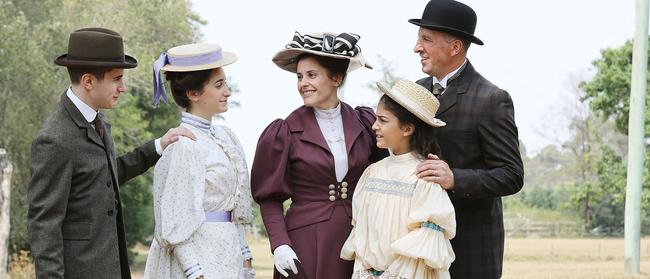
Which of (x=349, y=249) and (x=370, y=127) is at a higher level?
(x=370, y=127)

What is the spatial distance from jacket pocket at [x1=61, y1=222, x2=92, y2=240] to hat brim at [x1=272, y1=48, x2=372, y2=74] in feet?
3.90

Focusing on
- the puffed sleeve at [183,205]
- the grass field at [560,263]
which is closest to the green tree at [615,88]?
the grass field at [560,263]

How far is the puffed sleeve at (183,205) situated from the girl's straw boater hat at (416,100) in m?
0.87

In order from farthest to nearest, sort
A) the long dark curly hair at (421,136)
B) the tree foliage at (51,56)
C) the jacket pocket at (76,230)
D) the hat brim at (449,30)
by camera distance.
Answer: the tree foliage at (51,56) < the hat brim at (449,30) < the long dark curly hair at (421,136) < the jacket pocket at (76,230)

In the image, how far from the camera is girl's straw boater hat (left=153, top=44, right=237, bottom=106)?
437 cm

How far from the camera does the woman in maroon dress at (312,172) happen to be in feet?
14.6

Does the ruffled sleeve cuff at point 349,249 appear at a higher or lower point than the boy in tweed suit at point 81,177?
lower

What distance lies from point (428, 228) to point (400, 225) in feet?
0.44

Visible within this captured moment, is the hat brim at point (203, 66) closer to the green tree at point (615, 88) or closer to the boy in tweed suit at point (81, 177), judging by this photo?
the boy in tweed suit at point (81, 177)

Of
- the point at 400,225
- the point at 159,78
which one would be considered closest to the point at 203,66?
the point at 159,78

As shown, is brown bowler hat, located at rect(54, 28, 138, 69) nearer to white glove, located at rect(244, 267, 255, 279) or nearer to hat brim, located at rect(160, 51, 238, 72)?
hat brim, located at rect(160, 51, 238, 72)

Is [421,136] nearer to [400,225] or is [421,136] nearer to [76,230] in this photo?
[400,225]

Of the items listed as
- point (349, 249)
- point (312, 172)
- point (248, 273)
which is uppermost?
point (312, 172)

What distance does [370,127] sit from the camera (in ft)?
15.4
